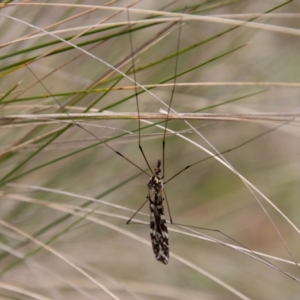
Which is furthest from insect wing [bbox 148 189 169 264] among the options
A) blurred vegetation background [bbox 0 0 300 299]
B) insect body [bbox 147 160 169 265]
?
blurred vegetation background [bbox 0 0 300 299]

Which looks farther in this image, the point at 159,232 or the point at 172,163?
the point at 172,163

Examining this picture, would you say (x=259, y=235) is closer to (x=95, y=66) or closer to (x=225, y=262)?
(x=225, y=262)

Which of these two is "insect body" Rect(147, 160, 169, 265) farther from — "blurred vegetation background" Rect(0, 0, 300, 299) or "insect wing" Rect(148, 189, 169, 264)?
"blurred vegetation background" Rect(0, 0, 300, 299)

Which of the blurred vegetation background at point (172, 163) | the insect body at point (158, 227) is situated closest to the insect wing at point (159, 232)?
the insect body at point (158, 227)

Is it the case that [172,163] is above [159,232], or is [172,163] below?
above

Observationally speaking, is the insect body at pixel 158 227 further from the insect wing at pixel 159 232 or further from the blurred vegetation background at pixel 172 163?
the blurred vegetation background at pixel 172 163

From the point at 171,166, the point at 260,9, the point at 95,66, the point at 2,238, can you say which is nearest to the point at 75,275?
the point at 2,238

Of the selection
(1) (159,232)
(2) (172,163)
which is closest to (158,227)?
(1) (159,232)

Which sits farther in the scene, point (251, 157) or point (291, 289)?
point (251, 157)

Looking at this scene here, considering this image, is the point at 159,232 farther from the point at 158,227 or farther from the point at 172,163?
the point at 172,163
